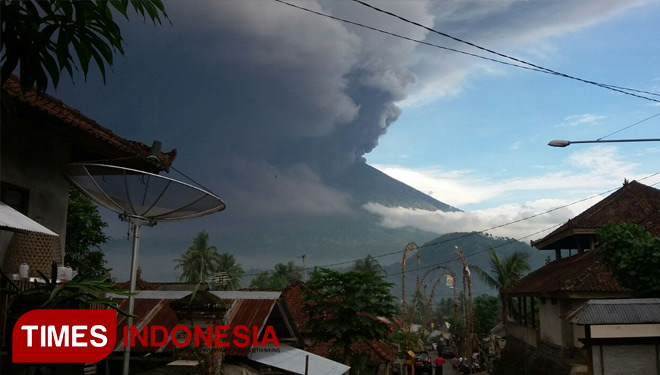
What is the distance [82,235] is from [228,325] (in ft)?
76.3

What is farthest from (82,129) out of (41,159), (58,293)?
(58,293)

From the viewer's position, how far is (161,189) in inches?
408

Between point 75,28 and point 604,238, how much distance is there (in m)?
18.4

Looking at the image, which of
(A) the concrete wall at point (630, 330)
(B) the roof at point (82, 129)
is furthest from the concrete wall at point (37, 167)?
(A) the concrete wall at point (630, 330)

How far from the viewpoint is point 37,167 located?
1074 cm

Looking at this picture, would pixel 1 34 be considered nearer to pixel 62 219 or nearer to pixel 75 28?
pixel 75 28

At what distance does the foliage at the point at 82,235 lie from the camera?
99.7 feet

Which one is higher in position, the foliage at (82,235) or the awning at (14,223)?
the foliage at (82,235)

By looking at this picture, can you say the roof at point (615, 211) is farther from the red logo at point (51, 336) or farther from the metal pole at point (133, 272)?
the red logo at point (51, 336)

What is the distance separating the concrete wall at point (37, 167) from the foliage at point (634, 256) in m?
17.2

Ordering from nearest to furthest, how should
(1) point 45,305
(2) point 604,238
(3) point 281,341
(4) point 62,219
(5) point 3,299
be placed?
(1) point 45,305 → (5) point 3,299 → (4) point 62,219 → (3) point 281,341 → (2) point 604,238

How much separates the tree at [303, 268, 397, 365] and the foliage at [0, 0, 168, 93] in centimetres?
1569

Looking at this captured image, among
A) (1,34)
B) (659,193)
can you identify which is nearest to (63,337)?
(1,34)

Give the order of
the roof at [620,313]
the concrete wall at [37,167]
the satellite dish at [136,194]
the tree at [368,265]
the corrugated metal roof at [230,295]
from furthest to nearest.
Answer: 1. the tree at [368,265]
2. the roof at [620,313]
3. the corrugated metal roof at [230,295]
4. the satellite dish at [136,194]
5. the concrete wall at [37,167]
